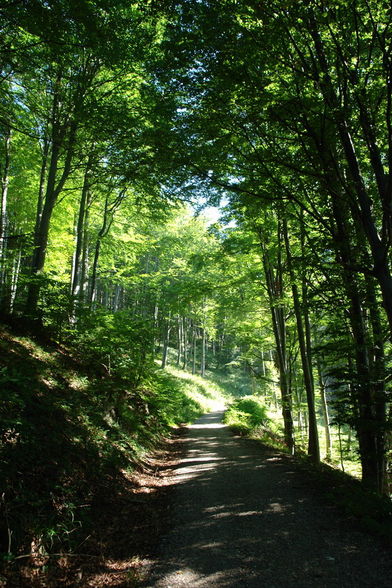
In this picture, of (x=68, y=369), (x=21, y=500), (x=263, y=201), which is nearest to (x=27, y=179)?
(x=68, y=369)

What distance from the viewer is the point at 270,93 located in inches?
176

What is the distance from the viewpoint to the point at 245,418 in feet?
53.4

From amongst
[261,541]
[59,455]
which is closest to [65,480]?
[59,455]

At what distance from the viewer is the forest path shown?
3.02m

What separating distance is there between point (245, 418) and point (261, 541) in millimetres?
13140

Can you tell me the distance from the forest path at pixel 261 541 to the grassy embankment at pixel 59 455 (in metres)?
0.75

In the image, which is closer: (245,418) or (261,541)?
(261,541)

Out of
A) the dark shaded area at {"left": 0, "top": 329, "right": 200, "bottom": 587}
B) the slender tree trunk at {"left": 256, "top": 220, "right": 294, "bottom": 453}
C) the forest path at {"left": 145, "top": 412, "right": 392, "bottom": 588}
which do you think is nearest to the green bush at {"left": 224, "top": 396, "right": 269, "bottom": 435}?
the slender tree trunk at {"left": 256, "top": 220, "right": 294, "bottom": 453}

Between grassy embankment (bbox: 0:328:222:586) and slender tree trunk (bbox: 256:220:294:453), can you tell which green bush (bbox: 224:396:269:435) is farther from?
grassy embankment (bbox: 0:328:222:586)

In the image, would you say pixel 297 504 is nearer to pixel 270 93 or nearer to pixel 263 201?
pixel 263 201

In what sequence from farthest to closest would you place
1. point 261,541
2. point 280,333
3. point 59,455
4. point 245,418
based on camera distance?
1. point 245,418
2. point 280,333
3. point 59,455
4. point 261,541

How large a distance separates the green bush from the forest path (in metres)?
6.33

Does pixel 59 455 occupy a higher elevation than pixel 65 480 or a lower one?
higher

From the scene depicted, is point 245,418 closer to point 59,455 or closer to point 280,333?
point 280,333
